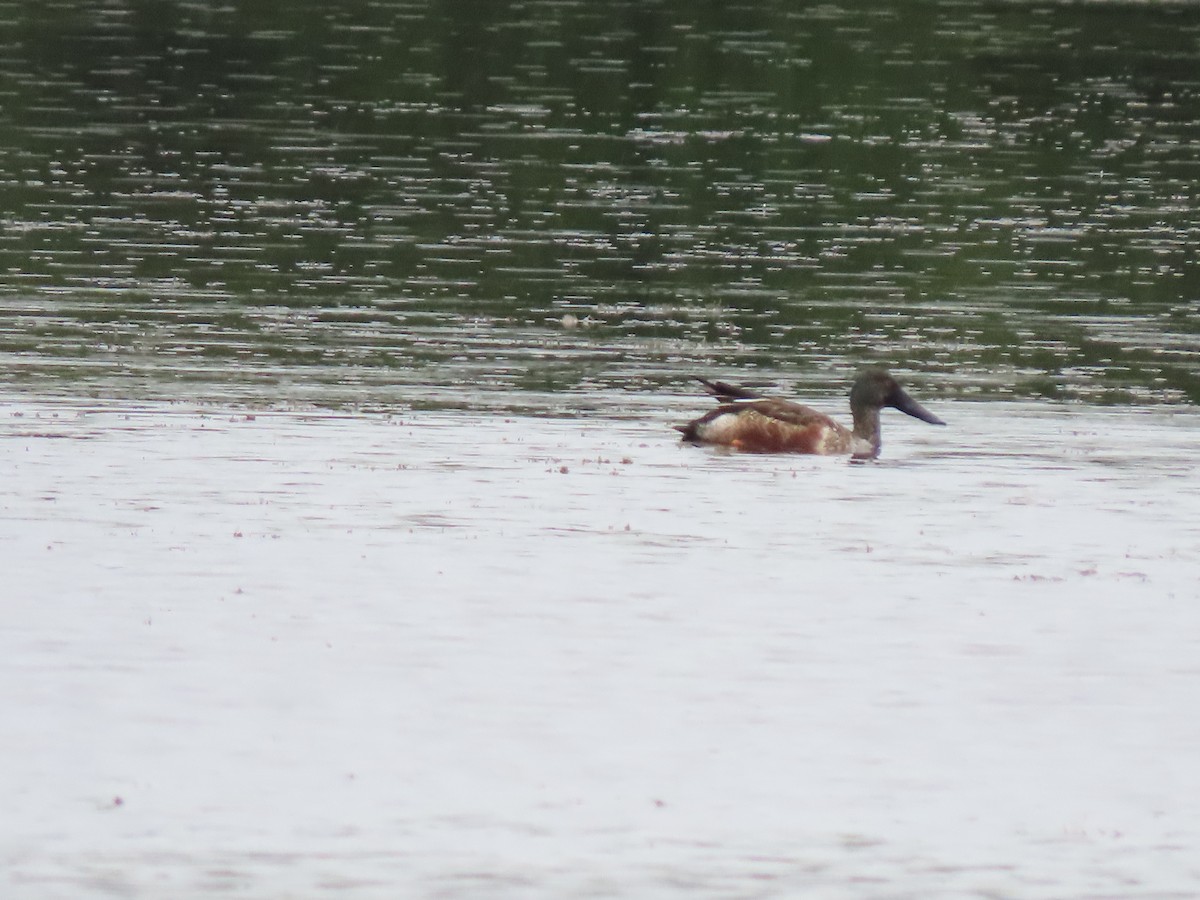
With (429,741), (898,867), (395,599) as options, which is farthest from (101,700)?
(898,867)

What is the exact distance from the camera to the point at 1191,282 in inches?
1190

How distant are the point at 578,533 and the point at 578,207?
20.8 metres

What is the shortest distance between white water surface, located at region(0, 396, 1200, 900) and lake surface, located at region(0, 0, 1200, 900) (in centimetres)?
3

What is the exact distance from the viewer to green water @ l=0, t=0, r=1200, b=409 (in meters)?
23.2

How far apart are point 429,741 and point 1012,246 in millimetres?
24061

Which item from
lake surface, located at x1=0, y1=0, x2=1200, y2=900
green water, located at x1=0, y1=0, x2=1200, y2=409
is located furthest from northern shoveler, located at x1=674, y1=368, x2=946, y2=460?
green water, located at x1=0, y1=0, x2=1200, y2=409

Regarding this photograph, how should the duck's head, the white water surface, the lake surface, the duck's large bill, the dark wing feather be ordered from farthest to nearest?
1. the duck's large bill
2. the duck's head
3. the dark wing feather
4. the lake surface
5. the white water surface

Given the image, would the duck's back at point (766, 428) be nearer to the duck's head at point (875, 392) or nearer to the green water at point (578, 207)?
the duck's head at point (875, 392)

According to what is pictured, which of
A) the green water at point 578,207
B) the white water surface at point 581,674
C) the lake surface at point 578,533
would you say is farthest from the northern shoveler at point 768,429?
the green water at point 578,207

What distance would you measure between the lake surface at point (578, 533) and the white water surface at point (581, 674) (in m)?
0.03

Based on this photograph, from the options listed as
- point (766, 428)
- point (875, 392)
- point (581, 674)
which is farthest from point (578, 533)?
point (875, 392)

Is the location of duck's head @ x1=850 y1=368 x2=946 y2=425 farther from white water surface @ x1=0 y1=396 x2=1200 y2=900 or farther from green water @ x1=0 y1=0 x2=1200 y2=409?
green water @ x1=0 y1=0 x2=1200 y2=409

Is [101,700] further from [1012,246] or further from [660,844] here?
[1012,246]

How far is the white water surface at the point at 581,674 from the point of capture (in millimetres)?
8664
